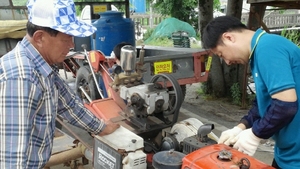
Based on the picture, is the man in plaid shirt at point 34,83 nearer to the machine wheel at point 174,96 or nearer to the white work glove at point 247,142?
the white work glove at point 247,142

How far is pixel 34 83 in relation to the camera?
4.73 feet

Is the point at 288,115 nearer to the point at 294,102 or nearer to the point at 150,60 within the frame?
the point at 294,102

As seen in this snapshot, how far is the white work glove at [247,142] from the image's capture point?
1.78 meters

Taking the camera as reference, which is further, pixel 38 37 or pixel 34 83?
pixel 38 37

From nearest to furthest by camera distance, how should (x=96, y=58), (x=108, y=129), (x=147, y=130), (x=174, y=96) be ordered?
(x=108, y=129) → (x=147, y=130) → (x=174, y=96) → (x=96, y=58)

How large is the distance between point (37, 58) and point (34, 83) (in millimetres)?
147

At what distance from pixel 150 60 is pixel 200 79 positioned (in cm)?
99

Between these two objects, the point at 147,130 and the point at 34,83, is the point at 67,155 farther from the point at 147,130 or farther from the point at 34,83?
the point at 34,83

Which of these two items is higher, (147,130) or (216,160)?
(216,160)

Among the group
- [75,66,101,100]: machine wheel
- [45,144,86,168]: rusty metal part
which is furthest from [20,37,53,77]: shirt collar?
[75,66,101,100]: machine wheel

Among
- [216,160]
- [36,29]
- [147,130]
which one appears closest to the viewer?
[36,29]

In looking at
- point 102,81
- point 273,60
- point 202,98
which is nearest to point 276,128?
point 273,60

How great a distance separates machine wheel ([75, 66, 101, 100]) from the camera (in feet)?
15.0

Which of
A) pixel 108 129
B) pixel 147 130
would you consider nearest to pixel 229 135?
pixel 108 129
